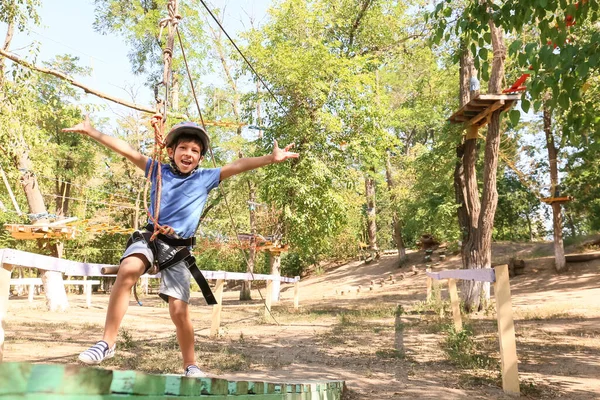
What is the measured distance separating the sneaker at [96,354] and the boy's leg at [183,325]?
0.59 metres

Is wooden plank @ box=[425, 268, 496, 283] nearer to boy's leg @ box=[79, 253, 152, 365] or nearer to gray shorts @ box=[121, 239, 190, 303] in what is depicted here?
gray shorts @ box=[121, 239, 190, 303]

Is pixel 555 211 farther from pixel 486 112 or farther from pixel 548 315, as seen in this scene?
pixel 486 112

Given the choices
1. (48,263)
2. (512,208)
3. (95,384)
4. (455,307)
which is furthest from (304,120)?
(512,208)

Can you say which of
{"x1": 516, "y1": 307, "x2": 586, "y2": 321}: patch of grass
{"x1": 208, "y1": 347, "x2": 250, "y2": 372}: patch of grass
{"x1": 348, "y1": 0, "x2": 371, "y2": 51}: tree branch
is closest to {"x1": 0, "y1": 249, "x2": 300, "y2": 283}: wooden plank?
{"x1": 208, "y1": 347, "x2": 250, "y2": 372}: patch of grass

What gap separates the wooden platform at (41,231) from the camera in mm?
15109

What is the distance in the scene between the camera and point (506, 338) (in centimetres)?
498

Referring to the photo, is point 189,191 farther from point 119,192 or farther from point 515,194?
point 515,194

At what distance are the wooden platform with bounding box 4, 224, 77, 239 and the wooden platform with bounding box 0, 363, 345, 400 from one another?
15534 mm

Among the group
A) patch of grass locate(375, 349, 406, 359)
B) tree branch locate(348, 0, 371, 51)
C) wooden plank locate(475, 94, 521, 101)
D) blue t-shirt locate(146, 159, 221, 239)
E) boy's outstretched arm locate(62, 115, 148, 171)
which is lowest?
patch of grass locate(375, 349, 406, 359)

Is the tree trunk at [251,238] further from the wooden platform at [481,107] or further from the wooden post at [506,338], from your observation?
the wooden post at [506,338]

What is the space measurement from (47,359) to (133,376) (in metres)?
5.62

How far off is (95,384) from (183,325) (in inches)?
89.3

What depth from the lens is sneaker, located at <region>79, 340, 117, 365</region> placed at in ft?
7.89

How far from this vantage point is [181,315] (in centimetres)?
322
